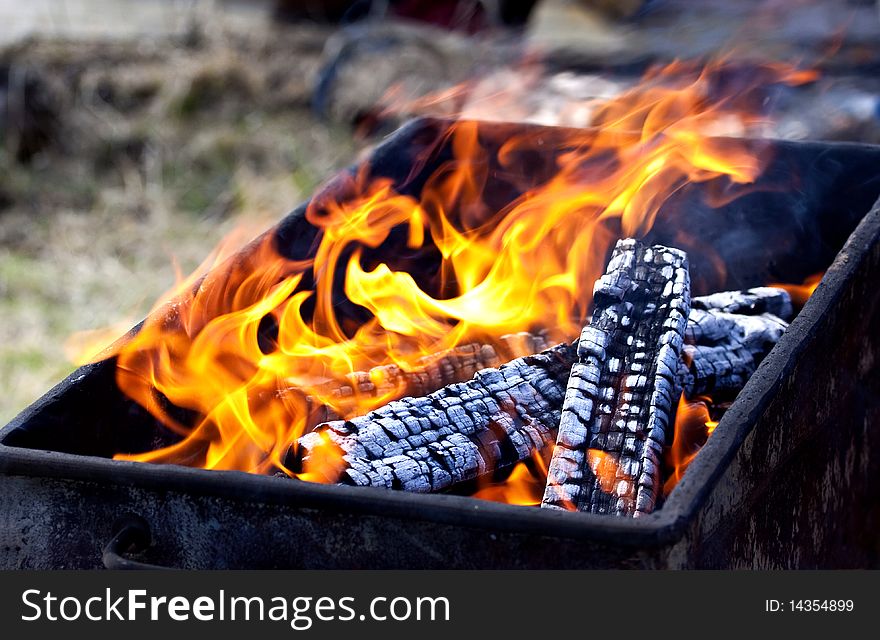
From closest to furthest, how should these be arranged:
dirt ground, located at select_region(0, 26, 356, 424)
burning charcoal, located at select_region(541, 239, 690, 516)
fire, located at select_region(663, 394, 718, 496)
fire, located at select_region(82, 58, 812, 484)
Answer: burning charcoal, located at select_region(541, 239, 690, 516), fire, located at select_region(663, 394, 718, 496), fire, located at select_region(82, 58, 812, 484), dirt ground, located at select_region(0, 26, 356, 424)

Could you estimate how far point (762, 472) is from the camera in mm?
2006

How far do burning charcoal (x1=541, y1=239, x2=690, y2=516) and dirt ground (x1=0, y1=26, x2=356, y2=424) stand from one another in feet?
8.59

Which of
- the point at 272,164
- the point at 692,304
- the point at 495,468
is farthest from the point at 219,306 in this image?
the point at 272,164

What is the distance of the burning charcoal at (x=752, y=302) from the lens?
2.83m

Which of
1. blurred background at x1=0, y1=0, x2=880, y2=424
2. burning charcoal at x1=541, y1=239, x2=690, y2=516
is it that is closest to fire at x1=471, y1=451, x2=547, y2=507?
burning charcoal at x1=541, y1=239, x2=690, y2=516

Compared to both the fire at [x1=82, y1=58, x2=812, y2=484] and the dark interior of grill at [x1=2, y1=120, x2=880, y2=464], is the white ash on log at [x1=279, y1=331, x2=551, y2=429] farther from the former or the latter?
the dark interior of grill at [x1=2, y1=120, x2=880, y2=464]

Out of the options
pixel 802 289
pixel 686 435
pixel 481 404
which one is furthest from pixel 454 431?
pixel 802 289

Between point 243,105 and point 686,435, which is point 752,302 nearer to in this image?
point 686,435

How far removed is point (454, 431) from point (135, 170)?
4746mm

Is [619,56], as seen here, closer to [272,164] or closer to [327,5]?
[272,164]

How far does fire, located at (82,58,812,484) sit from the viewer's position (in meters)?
2.41

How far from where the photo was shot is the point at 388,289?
2.94 m

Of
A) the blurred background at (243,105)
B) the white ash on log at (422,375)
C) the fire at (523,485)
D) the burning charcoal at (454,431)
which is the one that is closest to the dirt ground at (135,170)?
the blurred background at (243,105)

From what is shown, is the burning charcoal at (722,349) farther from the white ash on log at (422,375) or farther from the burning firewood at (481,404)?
the white ash on log at (422,375)
